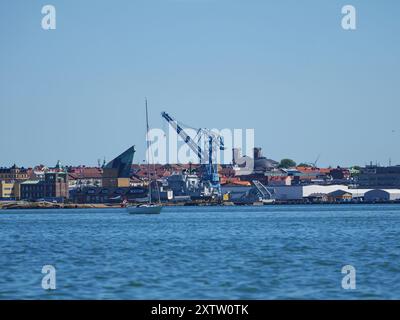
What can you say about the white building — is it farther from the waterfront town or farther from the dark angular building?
the dark angular building

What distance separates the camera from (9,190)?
16600 cm

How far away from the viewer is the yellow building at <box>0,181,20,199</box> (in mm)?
164875

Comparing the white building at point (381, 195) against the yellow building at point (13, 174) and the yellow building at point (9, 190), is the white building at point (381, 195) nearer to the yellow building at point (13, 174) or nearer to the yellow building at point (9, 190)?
the yellow building at point (9, 190)

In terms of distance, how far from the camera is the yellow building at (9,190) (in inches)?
6491

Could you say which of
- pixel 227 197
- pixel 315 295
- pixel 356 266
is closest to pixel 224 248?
pixel 356 266

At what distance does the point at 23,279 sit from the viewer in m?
22.5

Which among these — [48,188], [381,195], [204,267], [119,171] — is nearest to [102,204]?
[119,171]

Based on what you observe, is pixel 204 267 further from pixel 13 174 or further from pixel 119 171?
pixel 13 174

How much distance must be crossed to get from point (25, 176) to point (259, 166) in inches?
1634

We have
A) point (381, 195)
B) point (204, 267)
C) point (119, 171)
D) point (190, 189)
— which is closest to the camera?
point (204, 267)

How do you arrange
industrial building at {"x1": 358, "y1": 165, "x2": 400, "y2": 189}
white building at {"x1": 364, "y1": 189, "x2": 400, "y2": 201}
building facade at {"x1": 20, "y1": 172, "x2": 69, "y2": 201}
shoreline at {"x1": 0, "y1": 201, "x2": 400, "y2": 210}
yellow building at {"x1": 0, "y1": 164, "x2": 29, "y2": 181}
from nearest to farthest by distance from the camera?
shoreline at {"x1": 0, "y1": 201, "x2": 400, "y2": 210} → white building at {"x1": 364, "y1": 189, "x2": 400, "y2": 201} → industrial building at {"x1": 358, "y1": 165, "x2": 400, "y2": 189} → building facade at {"x1": 20, "y1": 172, "x2": 69, "y2": 201} → yellow building at {"x1": 0, "y1": 164, "x2": 29, "y2": 181}

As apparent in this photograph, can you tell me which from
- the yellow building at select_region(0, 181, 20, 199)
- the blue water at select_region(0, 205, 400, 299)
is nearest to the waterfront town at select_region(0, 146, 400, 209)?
the yellow building at select_region(0, 181, 20, 199)

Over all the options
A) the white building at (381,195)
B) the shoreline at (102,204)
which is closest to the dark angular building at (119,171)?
the shoreline at (102,204)
